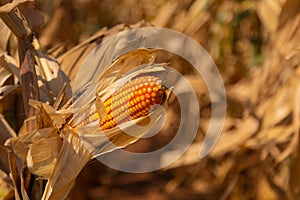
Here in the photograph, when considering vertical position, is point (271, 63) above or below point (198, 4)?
below

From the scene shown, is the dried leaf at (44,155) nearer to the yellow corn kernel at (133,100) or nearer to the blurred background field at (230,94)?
the yellow corn kernel at (133,100)

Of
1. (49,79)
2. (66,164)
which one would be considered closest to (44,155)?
(66,164)

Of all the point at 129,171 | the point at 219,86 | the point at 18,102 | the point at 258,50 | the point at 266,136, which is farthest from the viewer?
the point at 258,50

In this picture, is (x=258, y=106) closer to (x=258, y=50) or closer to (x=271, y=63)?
(x=271, y=63)

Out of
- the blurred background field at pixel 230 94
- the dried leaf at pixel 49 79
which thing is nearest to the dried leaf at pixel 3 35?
the dried leaf at pixel 49 79

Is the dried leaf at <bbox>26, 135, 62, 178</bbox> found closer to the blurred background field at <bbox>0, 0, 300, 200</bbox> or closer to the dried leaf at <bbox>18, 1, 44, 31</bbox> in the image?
the dried leaf at <bbox>18, 1, 44, 31</bbox>

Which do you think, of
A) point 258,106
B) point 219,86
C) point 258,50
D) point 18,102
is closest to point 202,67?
point 219,86

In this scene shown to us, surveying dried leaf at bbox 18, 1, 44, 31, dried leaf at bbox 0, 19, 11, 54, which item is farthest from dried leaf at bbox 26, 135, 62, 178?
dried leaf at bbox 0, 19, 11, 54
